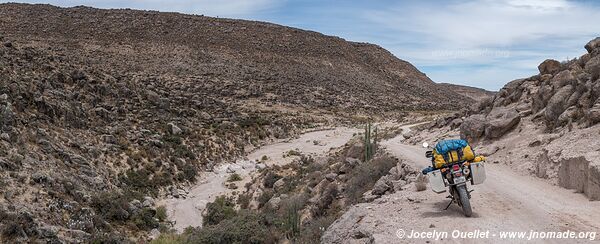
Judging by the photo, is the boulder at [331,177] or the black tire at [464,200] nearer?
the black tire at [464,200]

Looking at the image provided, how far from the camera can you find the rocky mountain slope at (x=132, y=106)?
1677 centimetres

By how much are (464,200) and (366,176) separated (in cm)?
588

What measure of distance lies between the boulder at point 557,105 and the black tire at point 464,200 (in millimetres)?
7484

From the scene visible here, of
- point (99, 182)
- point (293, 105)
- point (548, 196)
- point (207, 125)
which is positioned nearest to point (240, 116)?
point (207, 125)

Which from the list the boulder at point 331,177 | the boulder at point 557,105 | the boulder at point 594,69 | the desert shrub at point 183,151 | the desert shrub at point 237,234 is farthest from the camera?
the desert shrub at point 183,151

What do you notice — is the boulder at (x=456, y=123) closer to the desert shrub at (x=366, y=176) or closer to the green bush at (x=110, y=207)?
the desert shrub at (x=366, y=176)

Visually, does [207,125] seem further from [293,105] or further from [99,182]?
[293,105]

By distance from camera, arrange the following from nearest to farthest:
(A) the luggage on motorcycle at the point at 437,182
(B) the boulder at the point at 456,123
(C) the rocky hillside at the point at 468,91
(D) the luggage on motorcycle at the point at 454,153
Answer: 1. (A) the luggage on motorcycle at the point at 437,182
2. (D) the luggage on motorcycle at the point at 454,153
3. (B) the boulder at the point at 456,123
4. (C) the rocky hillside at the point at 468,91

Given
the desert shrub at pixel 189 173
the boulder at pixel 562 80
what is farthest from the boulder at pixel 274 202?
the boulder at pixel 562 80

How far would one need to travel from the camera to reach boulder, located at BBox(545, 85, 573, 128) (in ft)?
45.7

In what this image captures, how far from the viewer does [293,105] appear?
58.5m

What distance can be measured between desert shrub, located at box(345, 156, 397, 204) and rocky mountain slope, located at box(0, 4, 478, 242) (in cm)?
768

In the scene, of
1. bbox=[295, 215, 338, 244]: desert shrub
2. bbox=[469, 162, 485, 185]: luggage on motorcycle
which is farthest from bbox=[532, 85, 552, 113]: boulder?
bbox=[469, 162, 485, 185]: luggage on motorcycle

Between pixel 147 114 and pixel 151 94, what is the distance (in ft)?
14.2
